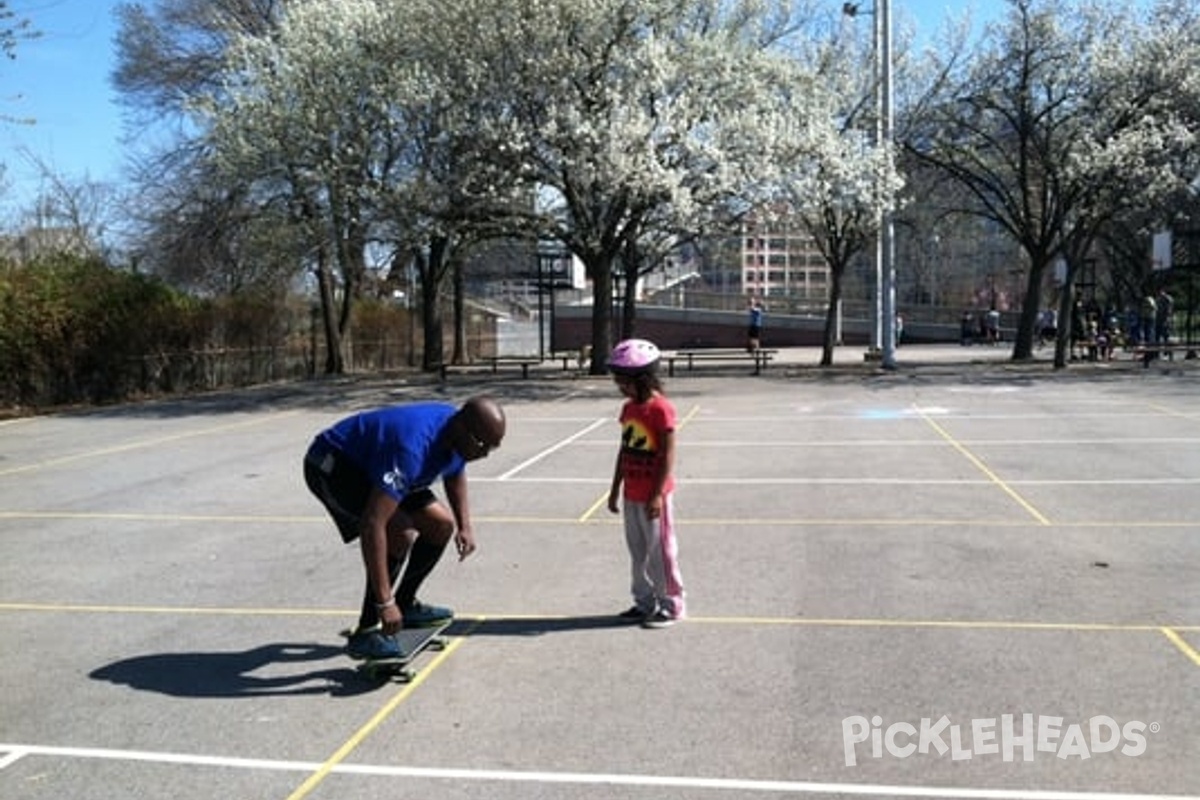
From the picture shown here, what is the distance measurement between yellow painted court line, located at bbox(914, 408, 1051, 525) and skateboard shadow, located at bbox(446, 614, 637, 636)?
4590mm

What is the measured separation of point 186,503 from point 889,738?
28.6ft

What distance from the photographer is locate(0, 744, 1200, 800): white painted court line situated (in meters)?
4.14

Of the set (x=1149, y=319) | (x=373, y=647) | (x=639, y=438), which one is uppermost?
(x=1149, y=319)

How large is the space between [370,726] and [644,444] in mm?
2204

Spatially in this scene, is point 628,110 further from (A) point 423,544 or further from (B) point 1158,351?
(A) point 423,544

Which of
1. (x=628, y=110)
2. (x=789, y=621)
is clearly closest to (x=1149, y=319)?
(x=628, y=110)

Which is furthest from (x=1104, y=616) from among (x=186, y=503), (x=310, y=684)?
(x=186, y=503)

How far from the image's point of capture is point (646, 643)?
→ 6102 mm

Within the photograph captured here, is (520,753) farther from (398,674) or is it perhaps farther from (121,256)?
(121,256)

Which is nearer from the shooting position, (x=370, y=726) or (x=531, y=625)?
(x=370, y=726)

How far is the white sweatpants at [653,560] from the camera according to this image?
6.36 metres

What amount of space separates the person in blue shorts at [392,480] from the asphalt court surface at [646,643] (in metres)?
0.52

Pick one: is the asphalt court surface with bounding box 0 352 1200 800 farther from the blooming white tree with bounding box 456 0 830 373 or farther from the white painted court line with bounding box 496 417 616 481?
the blooming white tree with bounding box 456 0 830 373

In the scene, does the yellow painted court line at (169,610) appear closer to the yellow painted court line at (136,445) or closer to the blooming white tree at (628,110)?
the yellow painted court line at (136,445)
